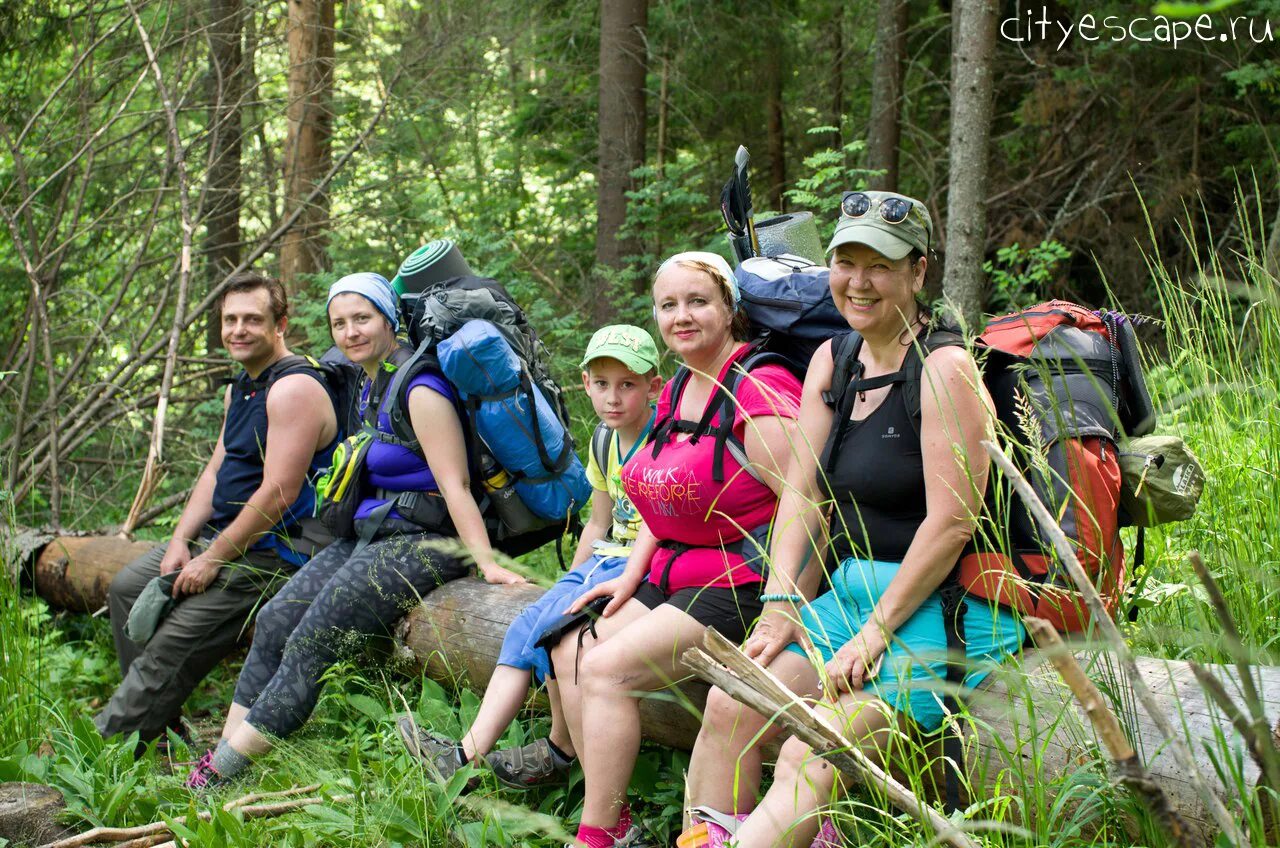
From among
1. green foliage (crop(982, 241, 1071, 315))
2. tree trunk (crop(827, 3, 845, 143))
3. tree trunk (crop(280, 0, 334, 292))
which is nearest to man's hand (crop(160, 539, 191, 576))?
tree trunk (crop(280, 0, 334, 292))

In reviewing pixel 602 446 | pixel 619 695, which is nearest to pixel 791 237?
pixel 602 446

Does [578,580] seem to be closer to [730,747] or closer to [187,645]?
[730,747]

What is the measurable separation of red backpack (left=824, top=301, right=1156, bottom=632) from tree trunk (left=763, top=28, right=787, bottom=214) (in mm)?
8827

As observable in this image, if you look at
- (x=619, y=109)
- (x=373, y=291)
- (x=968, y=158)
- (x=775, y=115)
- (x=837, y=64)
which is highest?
(x=837, y=64)

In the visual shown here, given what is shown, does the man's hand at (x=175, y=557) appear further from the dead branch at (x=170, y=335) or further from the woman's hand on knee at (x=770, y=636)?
the woman's hand on knee at (x=770, y=636)

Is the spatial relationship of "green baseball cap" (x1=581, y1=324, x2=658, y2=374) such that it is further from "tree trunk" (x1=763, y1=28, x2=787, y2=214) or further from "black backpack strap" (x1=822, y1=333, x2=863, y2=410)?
"tree trunk" (x1=763, y1=28, x2=787, y2=214)

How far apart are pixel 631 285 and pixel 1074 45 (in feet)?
14.9

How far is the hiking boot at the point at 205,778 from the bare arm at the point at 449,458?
1.28 metres

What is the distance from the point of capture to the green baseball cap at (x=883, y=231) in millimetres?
2982

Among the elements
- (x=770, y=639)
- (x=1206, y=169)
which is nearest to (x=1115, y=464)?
(x=770, y=639)

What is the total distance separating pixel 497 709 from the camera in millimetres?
3820

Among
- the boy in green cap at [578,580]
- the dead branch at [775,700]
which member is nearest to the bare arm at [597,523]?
the boy in green cap at [578,580]

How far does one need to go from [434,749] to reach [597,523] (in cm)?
101

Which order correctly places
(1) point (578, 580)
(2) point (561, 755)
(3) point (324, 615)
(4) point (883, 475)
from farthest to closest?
(3) point (324, 615), (1) point (578, 580), (2) point (561, 755), (4) point (883, 475)
